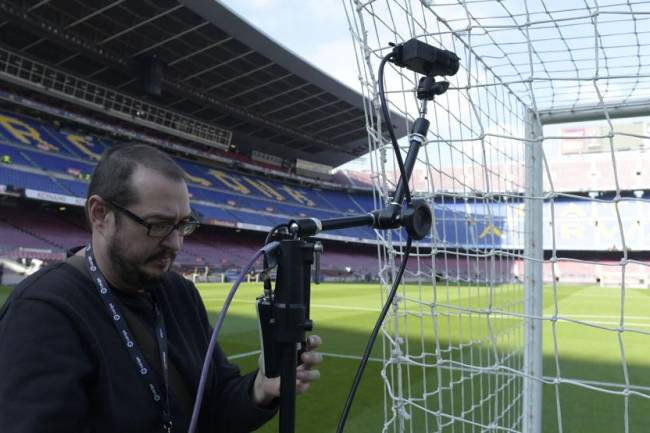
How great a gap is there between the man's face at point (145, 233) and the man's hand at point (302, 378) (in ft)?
1.18

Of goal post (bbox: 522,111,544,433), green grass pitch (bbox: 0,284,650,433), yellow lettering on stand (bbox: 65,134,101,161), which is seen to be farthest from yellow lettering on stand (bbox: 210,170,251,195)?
goal post (bbox: 522,111,544,433)

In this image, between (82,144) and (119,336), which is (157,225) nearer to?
(119,336)

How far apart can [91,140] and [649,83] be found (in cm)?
2623

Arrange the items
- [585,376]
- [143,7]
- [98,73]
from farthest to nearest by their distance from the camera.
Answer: [98,73], [143,7], [585,376]

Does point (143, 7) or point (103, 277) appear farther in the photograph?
point (143, 7)

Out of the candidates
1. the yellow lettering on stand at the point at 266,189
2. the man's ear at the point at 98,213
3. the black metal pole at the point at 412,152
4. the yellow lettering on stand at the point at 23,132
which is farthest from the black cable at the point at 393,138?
the yellow lettering on stand at the point at 266,189

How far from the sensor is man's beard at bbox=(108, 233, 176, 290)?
117 centimetres

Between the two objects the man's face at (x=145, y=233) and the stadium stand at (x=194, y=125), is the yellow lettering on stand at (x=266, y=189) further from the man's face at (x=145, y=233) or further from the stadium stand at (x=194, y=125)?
the man's face at (x=145, y=233)

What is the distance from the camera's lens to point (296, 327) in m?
0.89

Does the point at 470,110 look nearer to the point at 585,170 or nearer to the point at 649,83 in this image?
the point at 649,83

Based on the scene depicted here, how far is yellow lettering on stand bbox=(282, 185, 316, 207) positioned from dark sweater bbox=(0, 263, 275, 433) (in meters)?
32.0

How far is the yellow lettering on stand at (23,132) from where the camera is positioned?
827 inches

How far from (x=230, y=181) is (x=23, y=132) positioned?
38.8ft

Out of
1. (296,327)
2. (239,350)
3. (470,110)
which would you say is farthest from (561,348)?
(296,327)
